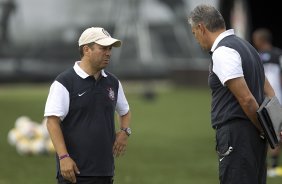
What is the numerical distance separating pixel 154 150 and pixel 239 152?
955cm

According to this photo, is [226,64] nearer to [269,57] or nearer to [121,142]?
[121,142]

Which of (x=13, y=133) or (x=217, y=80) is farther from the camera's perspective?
(x=13, y=133)

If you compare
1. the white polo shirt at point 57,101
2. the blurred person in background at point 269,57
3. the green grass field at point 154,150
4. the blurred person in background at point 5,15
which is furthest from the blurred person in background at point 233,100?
the blurred person in background at point 5,15

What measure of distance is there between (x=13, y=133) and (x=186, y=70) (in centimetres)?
2692

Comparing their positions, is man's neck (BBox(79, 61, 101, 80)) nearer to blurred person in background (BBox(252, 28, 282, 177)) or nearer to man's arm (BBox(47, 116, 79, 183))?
man's arm (BBox(47, 116, 79, 183))

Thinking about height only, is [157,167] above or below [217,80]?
below

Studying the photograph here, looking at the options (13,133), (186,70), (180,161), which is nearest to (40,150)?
(13,133)

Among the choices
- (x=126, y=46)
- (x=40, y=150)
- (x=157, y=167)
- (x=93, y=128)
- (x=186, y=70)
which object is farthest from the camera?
(x=126, y=46)

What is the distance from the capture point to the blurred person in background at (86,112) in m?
6.61

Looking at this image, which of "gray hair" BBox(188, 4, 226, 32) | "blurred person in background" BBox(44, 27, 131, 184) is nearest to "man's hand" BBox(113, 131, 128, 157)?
"blurred person in background" BBox(44, 27, 131, 184)

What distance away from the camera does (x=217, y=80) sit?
22.2 feet

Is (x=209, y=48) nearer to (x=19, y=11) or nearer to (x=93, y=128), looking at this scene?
(x=93, y=128)

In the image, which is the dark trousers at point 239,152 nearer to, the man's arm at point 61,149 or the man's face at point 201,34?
the man's face at point 201,34

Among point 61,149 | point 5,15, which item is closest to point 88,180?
point 61,149
